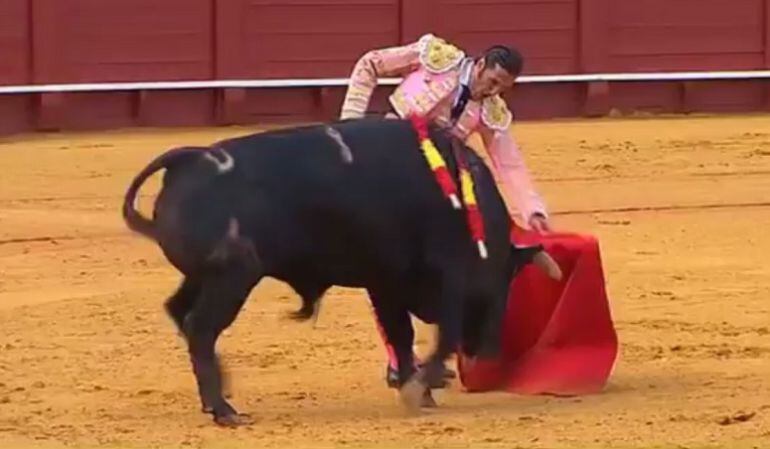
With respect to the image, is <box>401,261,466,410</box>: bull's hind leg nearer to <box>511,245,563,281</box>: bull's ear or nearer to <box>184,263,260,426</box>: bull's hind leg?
<box>511,245,563,281</box>: bull's ear

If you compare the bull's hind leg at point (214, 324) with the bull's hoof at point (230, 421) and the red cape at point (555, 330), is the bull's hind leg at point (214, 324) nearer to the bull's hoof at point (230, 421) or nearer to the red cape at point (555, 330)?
the bull's hoof at point (230, 421)

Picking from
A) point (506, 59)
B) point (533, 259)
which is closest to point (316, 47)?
point (533, 259)

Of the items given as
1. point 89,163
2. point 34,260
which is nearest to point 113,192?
point 89,163

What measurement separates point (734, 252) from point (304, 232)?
3.74 m

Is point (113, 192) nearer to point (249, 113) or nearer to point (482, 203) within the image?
point (249, 113)

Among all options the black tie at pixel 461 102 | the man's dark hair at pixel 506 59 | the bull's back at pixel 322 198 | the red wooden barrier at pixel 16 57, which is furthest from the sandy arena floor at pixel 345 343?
the red wooden barrier at pixel 16 57

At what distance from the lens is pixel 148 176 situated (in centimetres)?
575

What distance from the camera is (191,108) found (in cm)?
1462

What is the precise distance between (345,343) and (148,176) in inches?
57.7

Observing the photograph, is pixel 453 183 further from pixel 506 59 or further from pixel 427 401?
pixel 427 401

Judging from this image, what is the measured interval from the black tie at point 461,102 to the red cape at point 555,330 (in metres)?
0.35

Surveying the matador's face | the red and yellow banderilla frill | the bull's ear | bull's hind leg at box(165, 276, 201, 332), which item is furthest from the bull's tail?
the bull's ear

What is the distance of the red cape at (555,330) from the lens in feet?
20.9

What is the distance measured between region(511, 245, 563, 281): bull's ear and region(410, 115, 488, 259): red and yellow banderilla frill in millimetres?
208
